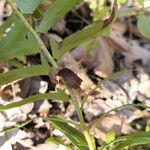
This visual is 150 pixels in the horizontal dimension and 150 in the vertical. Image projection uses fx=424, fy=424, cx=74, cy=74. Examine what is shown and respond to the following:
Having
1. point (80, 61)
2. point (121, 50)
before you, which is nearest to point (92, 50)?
point (80, 61)

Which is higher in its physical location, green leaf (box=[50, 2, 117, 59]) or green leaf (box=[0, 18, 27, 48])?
green leaf (box=[0, 18, 27, 48])

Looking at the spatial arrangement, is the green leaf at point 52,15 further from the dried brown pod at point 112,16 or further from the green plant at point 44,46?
the dried brown pod at point 112,16

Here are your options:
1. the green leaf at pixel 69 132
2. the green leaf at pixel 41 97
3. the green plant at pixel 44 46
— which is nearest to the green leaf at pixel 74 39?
the green plant at pixel 44 46

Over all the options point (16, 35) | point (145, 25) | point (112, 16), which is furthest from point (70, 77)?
point (145, 25)

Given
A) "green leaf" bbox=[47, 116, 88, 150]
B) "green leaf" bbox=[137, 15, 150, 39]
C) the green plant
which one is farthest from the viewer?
"green leaf" bbox=[137, 15, 150, 39]

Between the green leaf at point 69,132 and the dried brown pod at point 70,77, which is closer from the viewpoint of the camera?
the dried brown pod at point 70,77

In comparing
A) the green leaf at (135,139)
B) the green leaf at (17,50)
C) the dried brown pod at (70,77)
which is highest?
the green leaf at (17,50)

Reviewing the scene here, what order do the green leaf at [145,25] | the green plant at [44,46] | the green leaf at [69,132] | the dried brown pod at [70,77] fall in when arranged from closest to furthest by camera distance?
the dried brown pod at [70,77], the green plant at [44,46], the green leaf at [69,132], the green leaf at [145,25]

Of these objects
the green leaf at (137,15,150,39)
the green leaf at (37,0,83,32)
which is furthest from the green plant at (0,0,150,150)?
the green leaf at (137,15,150,39)

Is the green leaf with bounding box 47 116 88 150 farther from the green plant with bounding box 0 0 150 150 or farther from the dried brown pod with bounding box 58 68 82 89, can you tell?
the dried brown pod with bounding box 58 68 82 89

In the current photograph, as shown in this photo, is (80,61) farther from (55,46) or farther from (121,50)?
(55,46)

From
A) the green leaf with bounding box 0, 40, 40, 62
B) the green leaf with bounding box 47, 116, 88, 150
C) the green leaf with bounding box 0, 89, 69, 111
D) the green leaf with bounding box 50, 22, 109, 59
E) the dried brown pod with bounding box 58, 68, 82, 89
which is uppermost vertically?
the green leaf with bounding box 0, 40, 40, 62

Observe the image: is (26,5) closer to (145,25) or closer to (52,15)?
(52,15)
